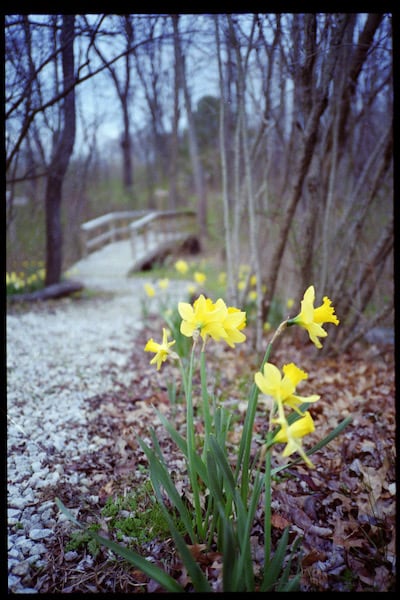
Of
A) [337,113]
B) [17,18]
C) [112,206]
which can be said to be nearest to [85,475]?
[17,18]

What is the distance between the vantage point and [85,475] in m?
1.82

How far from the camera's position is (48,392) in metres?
2.65

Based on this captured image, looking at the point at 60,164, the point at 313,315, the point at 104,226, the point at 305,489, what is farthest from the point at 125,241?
the point at 313,315

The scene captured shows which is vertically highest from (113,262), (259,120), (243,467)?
(259,120)

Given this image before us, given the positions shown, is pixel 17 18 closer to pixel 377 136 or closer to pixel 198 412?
pixel 198 412

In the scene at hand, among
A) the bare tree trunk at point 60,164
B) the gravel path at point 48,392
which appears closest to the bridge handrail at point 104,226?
the bare tree trunk at point 60,164

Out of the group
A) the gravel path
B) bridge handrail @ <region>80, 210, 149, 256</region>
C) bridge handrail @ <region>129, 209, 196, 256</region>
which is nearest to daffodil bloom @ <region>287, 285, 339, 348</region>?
the gravel path

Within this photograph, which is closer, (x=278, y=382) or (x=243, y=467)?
(x=278, y=382)

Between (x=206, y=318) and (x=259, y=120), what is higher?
(x=259, y=120)

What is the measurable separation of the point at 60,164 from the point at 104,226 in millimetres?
3042

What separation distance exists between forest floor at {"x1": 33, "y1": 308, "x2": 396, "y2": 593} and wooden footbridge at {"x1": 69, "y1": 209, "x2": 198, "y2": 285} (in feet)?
14.8

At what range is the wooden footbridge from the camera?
24.1 feet

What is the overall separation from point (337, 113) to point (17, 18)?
226cm

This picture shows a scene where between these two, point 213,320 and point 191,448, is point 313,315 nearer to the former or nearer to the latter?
point 213,320
